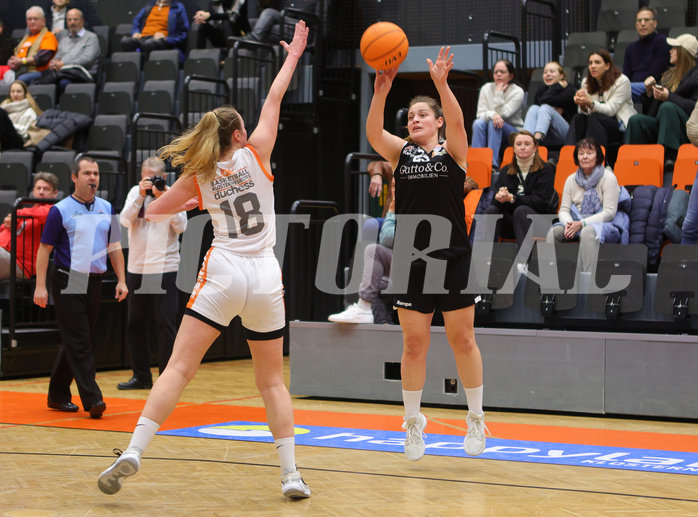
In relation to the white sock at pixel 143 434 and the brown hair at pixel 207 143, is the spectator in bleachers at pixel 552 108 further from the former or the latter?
the white sock at pixel 143 434

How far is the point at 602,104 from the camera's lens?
30.7ft

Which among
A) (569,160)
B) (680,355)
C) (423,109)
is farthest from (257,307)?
(569,160)

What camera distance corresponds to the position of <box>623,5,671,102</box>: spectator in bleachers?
9.77 m

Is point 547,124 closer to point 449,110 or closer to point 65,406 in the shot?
point 449,110

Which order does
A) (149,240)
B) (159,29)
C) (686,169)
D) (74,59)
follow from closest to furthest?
Result: (149,240)
(686,169)
(74,59)
(159,29)

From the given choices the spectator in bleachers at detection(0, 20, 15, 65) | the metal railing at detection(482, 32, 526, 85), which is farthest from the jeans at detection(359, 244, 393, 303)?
the spectator in bleachers at detection(0, 20, 15, 65)

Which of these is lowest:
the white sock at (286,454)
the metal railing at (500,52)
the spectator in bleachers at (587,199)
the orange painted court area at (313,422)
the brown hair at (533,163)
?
the orange painted court area at (313,422)

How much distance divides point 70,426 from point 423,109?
3.30 m

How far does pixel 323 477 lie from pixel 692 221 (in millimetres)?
4426

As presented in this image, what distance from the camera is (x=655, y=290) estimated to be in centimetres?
707

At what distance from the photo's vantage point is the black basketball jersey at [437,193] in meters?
4.87

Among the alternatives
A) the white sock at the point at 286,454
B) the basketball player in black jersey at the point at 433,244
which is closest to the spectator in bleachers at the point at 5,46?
the basketball player in black jersey at the point at 433,244

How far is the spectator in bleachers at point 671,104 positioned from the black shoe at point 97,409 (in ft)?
19.1

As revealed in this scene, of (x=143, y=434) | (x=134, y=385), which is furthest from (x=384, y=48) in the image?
(x=134, y=385)
